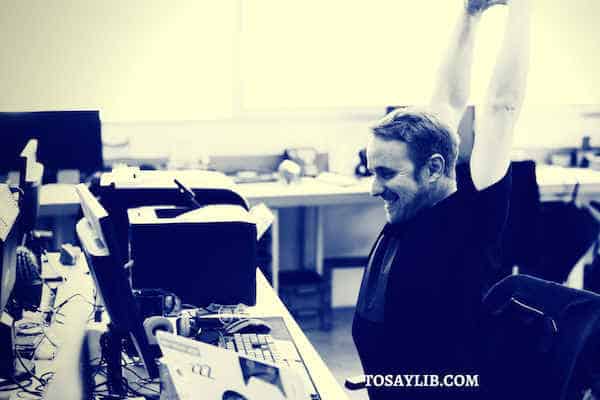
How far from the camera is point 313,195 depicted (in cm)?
388

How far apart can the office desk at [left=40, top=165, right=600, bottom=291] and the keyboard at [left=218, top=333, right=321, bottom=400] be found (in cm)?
180

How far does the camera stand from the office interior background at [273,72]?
13.4ft

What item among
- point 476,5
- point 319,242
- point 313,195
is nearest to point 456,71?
point 476,5

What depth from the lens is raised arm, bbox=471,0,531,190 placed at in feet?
5.83

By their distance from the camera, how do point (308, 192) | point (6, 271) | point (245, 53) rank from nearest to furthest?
point (6, 271)
point (308, 192)
point (245, 53)

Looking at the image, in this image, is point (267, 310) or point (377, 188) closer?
point (377, 188)

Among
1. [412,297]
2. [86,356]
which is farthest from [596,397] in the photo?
[86,356]

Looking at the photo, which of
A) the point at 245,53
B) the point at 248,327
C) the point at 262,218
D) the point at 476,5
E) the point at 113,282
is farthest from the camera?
the point at 245,53

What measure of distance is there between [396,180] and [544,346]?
1.74ft

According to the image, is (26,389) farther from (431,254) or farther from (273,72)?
(273,72)

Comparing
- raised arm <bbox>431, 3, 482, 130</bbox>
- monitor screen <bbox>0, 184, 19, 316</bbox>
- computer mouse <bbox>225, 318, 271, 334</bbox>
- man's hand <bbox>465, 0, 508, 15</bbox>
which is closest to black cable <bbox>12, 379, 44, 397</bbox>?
monitor screen <bbox>0, 184, 19, 316</bbox>

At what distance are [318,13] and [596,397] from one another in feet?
9.95

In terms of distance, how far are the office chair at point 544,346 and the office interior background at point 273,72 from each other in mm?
2617

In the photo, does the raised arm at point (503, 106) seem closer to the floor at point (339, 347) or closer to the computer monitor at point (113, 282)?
the computer monitor at point (113, 282)
